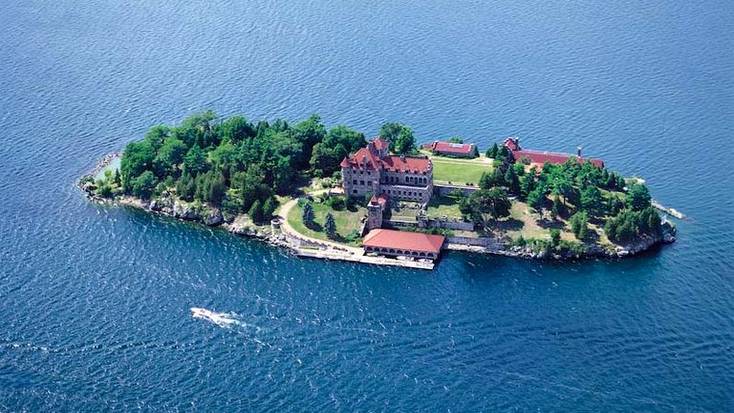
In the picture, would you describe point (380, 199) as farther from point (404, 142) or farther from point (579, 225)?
point (579, 225)

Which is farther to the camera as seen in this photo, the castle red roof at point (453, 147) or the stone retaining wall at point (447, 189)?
the castle red roof at point (453, 147)

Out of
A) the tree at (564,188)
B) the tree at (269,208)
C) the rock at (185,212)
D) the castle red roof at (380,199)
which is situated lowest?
the rock at (185,212)

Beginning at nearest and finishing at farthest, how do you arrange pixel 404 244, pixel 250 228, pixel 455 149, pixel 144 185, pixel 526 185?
pixel 404 244 → pixel 250 228 → pixel 526 185 → pixel 144 185 → pixel 455 149

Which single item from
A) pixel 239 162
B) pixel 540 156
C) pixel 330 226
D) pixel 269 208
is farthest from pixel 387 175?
pixel 540 156

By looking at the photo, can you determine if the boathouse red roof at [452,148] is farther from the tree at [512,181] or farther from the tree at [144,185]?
the tree at [144,185]

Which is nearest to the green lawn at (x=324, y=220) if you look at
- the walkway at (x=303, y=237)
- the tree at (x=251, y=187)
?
the walkway at (x=303, y=237)

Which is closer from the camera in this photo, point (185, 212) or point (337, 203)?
point (337, 203)

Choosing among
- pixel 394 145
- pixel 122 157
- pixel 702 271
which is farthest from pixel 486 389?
pixel 122 157

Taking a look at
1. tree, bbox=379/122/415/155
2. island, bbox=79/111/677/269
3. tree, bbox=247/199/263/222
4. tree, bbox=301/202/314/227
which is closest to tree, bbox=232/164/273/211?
island, bbox=79/111/677/269
